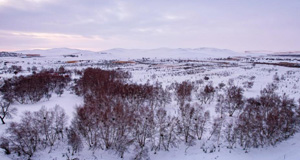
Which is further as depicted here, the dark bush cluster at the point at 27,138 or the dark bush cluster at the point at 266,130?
the dark bush cluster at the point at 266,130

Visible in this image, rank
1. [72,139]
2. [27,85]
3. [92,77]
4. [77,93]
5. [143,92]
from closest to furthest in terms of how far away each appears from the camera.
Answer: [72,139] → [143,92] → [27,85] → [77,93] → [92,77]

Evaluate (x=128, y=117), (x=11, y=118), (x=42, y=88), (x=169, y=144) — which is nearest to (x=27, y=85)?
(x=42, y=88)

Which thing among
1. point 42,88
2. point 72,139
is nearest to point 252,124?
point 72,139

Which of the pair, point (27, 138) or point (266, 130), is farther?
point (266, 130)

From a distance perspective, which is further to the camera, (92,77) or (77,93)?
(92,77)

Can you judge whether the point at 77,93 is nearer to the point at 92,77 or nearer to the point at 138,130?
the point at 92,77

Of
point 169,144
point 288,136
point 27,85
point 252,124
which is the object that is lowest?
point 169,144

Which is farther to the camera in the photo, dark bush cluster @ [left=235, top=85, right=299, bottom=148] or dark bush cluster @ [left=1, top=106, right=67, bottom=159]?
dark bush cluster @ [left=235, top=85, right=299, bottom=148]

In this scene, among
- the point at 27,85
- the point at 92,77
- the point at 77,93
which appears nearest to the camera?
the point at 27,85

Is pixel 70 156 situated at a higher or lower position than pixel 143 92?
lower
